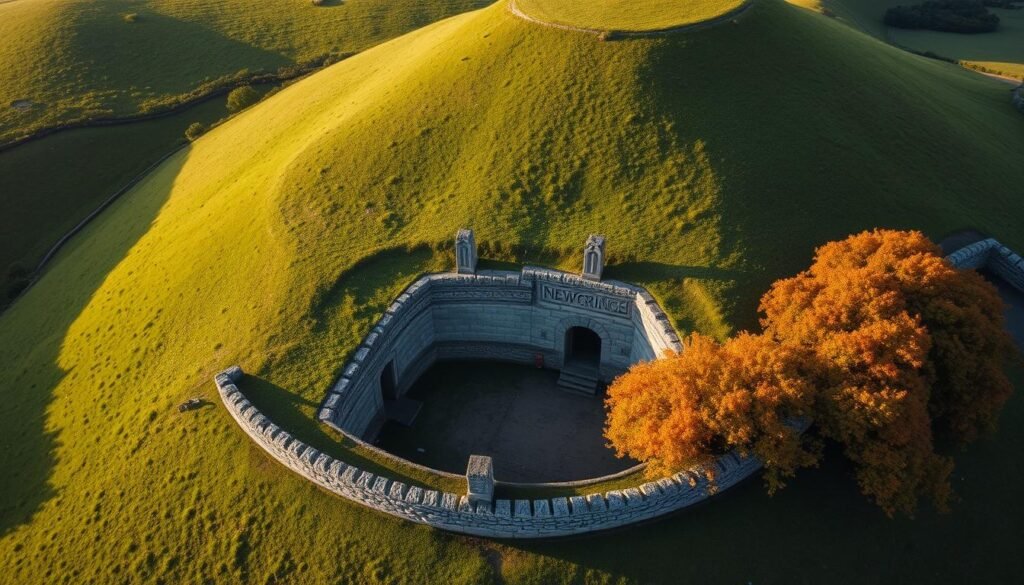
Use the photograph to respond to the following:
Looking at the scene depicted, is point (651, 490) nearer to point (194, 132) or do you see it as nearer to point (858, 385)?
point (858, 385)

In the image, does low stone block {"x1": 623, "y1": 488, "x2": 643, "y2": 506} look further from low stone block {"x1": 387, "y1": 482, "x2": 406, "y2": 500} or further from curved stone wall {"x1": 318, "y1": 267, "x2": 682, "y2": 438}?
low stone block {"x1": 387, "y1": 482, "x2": 406, "y2": 500}

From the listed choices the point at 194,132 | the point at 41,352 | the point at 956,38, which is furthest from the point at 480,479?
the point at 956,38

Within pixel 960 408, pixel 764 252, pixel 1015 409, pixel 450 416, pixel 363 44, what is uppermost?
pixel 363 44

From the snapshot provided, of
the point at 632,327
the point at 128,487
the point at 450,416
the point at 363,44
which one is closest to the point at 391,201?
the point at 450,416

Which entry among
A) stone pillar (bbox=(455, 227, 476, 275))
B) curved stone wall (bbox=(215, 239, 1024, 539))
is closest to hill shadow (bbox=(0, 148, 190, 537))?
curved stone wall (bbox=(215, 239, 1024, 539))

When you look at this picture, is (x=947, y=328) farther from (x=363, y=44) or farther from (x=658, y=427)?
(x=363, y=44)

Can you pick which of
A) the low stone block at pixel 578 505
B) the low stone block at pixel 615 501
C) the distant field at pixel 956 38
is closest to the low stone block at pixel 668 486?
the low stone block at pixel 615 501
